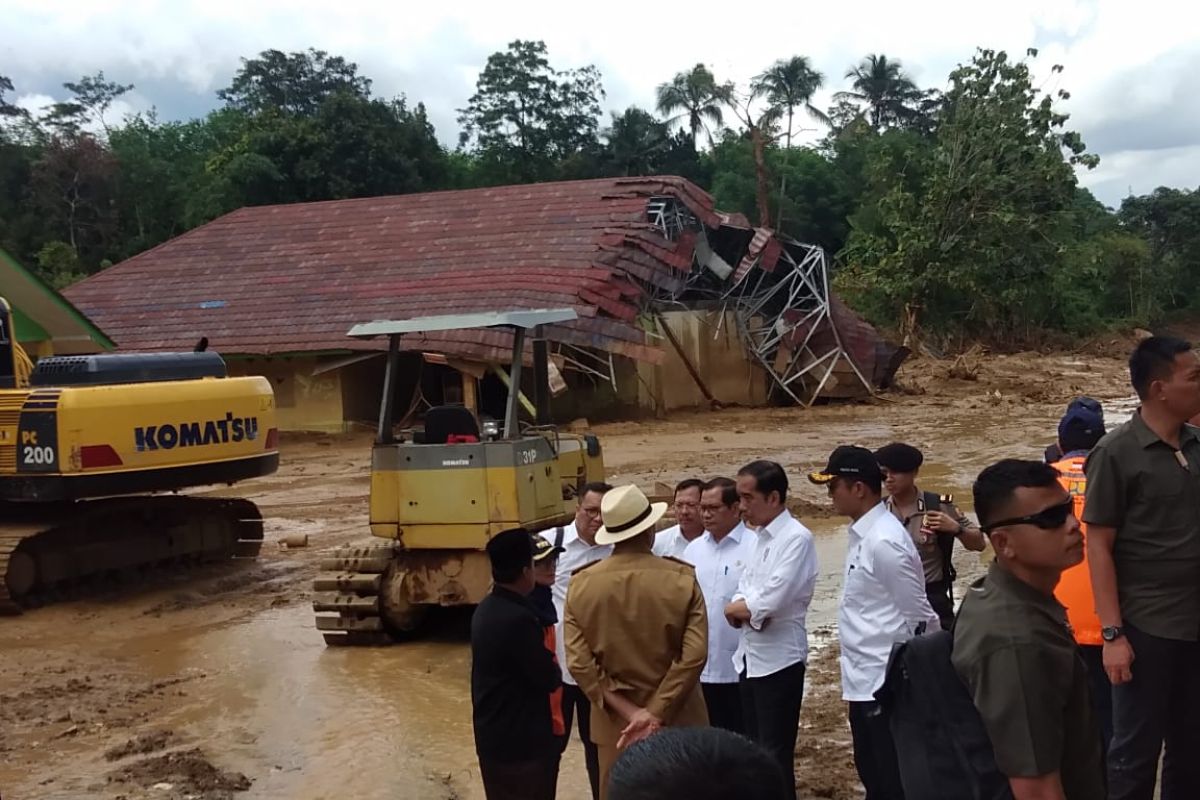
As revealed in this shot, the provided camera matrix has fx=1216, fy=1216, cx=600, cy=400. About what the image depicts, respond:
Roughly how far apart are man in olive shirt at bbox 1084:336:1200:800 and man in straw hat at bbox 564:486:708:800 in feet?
4.60

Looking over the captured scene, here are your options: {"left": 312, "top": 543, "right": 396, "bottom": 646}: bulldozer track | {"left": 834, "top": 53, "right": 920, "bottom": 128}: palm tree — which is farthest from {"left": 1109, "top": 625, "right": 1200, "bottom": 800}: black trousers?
{"left": 834, "top": 53, "right": 920, "bottom": 128}: palm tree

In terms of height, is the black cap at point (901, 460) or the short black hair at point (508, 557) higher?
the black cap at point (901, 460)

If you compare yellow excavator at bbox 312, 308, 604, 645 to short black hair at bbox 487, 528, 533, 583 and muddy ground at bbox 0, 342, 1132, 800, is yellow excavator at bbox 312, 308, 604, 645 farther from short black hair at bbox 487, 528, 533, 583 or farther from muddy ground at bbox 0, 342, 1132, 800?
short black hair at bbox 487, 528, 533, 583

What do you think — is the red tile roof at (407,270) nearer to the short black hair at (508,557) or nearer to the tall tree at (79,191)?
the tall tree at (79,191)

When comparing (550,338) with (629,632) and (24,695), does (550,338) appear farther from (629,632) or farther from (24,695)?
(629,632)

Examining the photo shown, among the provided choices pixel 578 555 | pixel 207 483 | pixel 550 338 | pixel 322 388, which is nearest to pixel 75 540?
pixel 207 483

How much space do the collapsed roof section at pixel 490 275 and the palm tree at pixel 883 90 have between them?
40.0 m

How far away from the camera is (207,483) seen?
1117cm

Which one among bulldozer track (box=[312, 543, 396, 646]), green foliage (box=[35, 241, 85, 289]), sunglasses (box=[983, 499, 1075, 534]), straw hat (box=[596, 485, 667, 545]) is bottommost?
bulldozer track (box=[312, 543, 396, 646])

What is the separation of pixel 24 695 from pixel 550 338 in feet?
46.4

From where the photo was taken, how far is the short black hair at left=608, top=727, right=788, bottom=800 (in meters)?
1.62

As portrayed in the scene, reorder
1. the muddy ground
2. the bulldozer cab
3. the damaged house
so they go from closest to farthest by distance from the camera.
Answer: the muddy ground < the bulldozer cab < the damaged house

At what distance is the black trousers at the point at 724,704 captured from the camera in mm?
5359

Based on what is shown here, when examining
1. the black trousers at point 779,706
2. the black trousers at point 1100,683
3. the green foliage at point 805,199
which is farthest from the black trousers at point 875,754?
the green foliage at point 805,199
